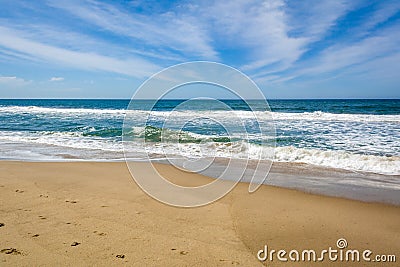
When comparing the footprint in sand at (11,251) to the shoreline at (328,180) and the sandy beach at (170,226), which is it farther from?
the shoreline at (328,180)

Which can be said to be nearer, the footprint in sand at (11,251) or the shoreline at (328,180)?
the footprint in sand at (11,251)

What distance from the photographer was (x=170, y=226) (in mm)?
3336

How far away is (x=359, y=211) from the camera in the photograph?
4008mm

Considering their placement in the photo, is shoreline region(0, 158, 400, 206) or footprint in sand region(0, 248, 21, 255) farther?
shoreline region(0, 158, 400, 206)

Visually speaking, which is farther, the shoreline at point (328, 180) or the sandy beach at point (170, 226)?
the shoreline at point (328, 180)

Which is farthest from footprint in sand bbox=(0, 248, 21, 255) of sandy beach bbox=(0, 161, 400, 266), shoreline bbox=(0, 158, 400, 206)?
shoreline bbox=(0, 158, 400, 206)

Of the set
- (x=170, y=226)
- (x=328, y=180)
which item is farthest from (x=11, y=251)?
(x=328, y=180)

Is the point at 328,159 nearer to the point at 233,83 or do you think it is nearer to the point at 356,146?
the point at 356,146

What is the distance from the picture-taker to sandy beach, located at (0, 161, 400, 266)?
2674 millimetres

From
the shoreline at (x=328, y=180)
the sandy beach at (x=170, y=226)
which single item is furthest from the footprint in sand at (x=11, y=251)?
the shoreline at (x=328, y=180)

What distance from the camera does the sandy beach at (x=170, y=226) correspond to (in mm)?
2674

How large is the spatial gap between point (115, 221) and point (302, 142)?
9072 millimetres

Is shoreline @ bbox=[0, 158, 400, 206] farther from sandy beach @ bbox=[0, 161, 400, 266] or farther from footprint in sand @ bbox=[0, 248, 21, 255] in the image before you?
footprint in sand @ bbox=[0, 248, 21, 255]

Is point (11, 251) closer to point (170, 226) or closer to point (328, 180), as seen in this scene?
point (170, 226)
